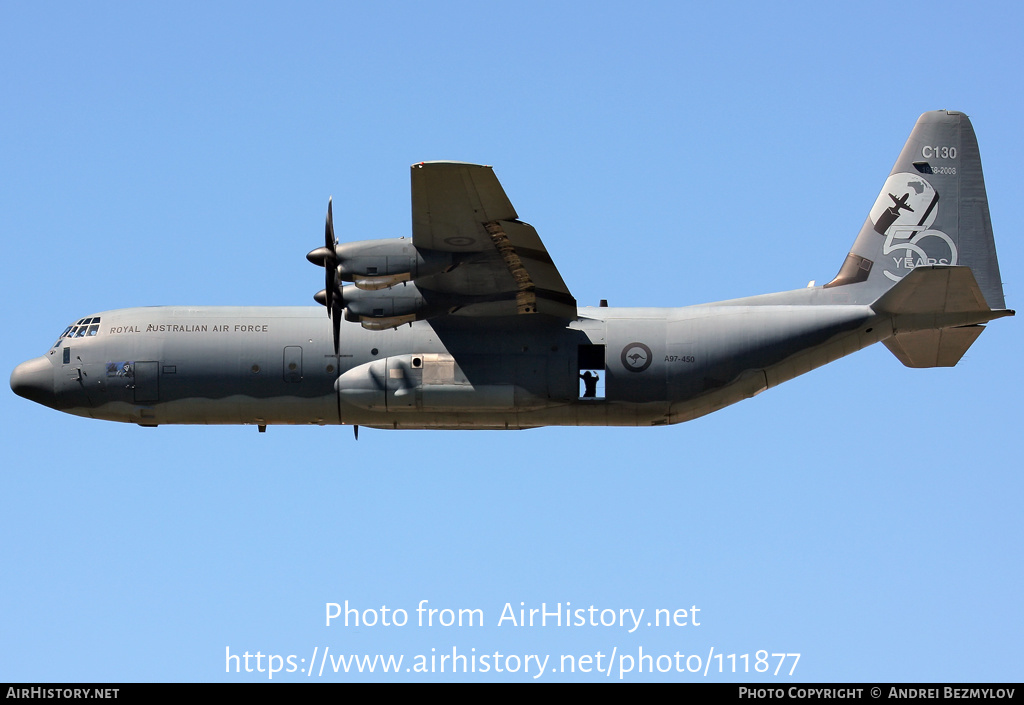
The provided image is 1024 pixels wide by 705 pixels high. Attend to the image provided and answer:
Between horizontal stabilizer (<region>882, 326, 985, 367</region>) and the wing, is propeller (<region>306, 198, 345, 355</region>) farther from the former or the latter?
horizontal stabilizer (<region>882, 326, 985, 367</region>)

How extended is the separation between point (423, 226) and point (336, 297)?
8.37 ft

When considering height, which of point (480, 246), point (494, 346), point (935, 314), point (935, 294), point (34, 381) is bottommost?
point (34, 381)

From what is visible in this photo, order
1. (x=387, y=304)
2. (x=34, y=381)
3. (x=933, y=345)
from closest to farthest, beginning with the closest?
(x=387, y=304) → (x=933, y=345) → (x=34, y=381)

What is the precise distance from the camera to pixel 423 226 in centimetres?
2336

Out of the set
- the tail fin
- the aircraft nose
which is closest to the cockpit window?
the aircraft nose

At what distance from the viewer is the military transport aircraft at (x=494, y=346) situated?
82.4 ft

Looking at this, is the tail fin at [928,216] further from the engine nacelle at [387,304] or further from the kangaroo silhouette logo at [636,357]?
the engine nacelle at [387,304]

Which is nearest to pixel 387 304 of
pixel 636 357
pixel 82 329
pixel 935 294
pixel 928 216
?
pixel 636 357

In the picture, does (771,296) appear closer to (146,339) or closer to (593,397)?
(593,397)

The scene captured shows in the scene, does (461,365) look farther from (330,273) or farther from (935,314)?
(935,314)

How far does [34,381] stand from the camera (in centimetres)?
2680

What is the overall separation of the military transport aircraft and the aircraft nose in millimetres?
51

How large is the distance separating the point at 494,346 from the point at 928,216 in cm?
912
